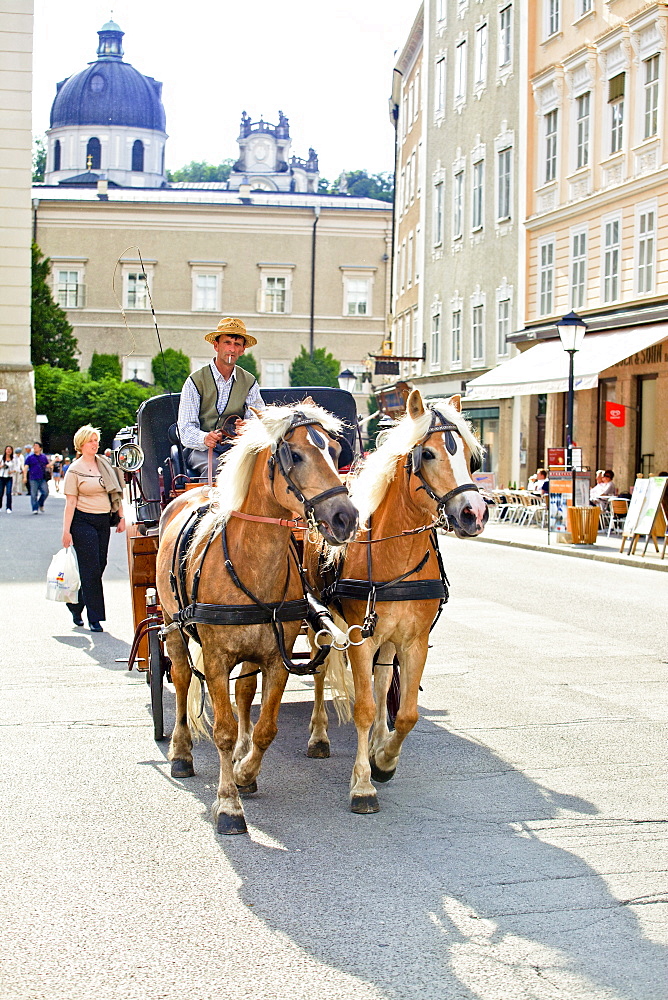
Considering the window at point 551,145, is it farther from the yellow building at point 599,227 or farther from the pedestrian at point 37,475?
the pedestrian at point 37,475

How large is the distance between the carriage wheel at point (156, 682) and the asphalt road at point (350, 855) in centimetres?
21

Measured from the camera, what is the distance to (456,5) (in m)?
41.2

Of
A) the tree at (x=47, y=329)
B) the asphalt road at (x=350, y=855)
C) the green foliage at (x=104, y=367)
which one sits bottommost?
the asphalt road at (x=350, y=855)

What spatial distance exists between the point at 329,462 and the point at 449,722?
3.05 m

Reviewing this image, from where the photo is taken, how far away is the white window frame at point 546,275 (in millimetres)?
32938

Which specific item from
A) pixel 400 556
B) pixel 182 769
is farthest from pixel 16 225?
pixel 400 556

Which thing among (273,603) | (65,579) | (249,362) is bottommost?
(65,579)

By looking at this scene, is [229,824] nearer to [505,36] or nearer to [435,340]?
[505,36]

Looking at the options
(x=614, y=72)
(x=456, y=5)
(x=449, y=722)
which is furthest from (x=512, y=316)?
(x=449, y=722)

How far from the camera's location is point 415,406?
6.31 meters

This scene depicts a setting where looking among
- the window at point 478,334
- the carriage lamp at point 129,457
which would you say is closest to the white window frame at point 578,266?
→ the window at point 478,334

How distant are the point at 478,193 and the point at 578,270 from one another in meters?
8.67

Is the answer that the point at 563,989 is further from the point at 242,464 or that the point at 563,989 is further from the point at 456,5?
the point at 456,5

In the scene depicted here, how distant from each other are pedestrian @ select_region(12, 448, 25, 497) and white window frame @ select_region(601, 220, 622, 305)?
20211mm
